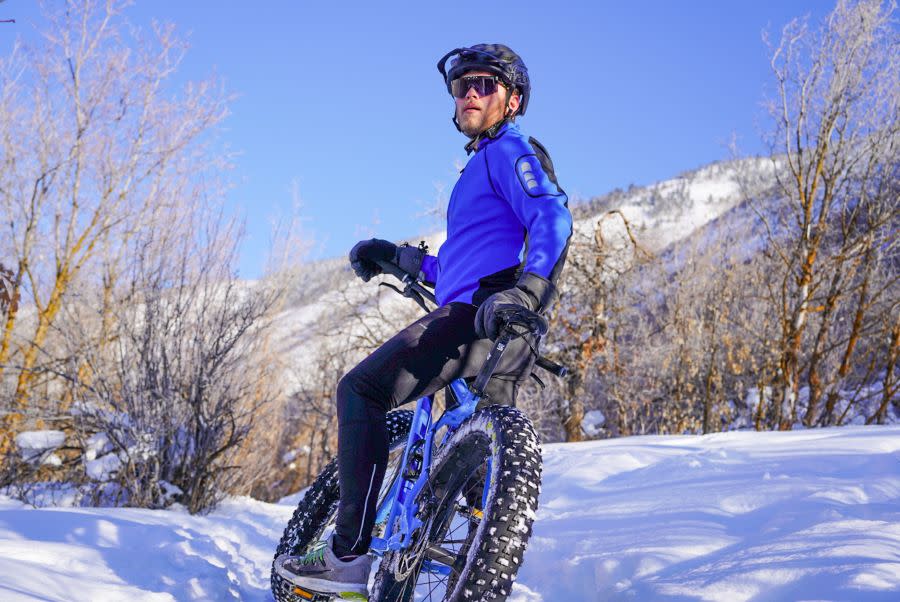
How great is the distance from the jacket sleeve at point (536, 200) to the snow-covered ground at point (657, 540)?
1265 mm

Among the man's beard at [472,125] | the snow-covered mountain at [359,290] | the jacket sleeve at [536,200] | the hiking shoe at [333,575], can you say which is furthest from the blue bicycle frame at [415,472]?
the snow-covered mountain at [359,290]

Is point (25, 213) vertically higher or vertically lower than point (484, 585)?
higher

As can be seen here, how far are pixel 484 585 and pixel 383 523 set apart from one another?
0.81m

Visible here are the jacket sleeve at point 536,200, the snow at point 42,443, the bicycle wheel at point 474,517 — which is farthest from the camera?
the snow at point 42,443

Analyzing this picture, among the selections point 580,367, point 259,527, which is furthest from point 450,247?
point 580,367

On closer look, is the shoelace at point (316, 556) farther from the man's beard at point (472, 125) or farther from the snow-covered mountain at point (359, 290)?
the man's beard at point (472, 125)

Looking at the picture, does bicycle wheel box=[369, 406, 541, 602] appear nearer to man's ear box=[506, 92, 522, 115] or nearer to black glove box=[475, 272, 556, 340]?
black glove box=[475, 272, 556, 340]

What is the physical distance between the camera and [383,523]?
7.93 feet

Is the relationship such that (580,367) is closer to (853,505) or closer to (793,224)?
(793,224)

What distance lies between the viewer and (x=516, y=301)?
6.45ft

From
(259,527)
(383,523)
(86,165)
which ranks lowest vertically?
(259,527)

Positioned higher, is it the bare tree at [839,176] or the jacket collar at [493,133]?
the bare tree at [839,176]

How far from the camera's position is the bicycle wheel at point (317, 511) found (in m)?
2.68

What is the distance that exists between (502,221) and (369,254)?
0.90 metres
